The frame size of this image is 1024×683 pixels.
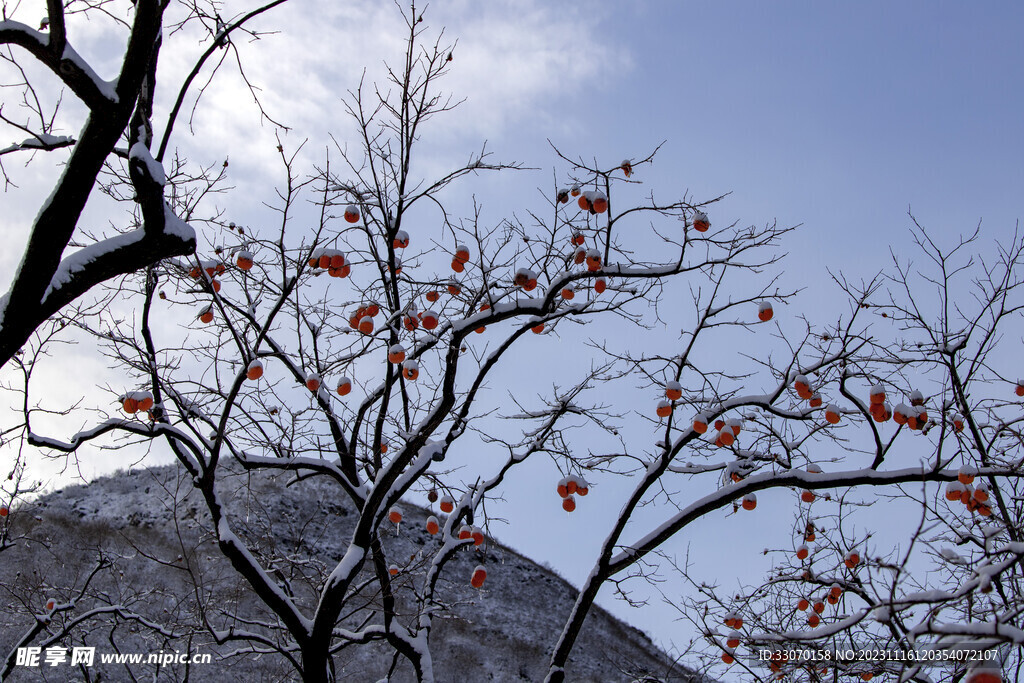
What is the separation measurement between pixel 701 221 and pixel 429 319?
6.98 ft

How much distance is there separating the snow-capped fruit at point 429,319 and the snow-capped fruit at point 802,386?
2.92 meters

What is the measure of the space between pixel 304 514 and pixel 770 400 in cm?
2447

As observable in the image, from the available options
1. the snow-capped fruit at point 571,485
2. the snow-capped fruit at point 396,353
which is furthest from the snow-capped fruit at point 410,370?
the snow-capped fruit at point 571,485

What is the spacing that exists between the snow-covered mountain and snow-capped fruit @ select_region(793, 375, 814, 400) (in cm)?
838

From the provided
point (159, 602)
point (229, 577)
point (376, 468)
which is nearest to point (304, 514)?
point (229, 577)

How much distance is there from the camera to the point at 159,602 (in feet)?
55.7

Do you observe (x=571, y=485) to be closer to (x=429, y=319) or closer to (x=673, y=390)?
(x=673, y=390)

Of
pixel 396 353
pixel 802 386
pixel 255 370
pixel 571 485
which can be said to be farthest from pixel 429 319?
pixel 802 386

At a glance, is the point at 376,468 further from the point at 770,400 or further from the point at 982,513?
the point at 982,513

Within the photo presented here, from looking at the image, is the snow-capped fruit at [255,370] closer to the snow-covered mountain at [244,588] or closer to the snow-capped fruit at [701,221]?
the snow-capped fruit at [701,221]

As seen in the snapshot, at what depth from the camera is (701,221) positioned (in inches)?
196

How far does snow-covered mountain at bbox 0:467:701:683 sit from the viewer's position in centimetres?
1495

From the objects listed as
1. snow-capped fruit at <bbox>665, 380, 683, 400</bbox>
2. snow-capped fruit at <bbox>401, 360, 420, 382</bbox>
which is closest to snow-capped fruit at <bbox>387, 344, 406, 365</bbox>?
snow-capped fruit at <bbox>401, 360, 420, 382</bbox>

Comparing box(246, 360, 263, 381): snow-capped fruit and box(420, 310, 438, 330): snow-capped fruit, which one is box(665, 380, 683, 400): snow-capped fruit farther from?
box(246, 360, 263, 381): snow-capped fruit
